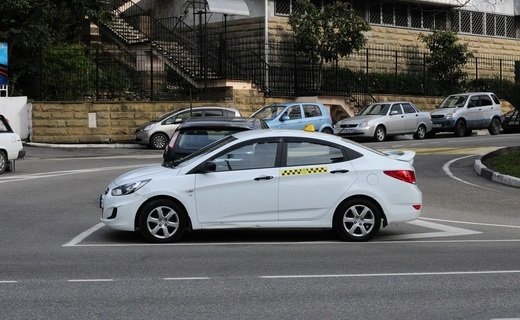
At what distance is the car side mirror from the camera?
34.2 ft

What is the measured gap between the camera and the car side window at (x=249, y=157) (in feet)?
34.6

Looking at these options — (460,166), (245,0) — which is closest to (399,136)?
(245,0)

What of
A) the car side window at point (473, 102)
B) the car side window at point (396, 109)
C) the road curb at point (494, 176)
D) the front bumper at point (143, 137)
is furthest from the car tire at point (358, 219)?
the car side window at point (473, 102)

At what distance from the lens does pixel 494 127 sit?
35.1 metres

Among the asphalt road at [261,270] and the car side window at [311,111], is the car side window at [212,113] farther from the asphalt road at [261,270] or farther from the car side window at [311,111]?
the asphalt road at [261,270]

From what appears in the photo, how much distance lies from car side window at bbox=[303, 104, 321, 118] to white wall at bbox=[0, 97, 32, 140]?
33.1 feet

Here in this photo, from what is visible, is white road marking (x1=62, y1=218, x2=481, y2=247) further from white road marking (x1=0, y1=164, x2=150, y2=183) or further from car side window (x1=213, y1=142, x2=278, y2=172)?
white road marking (x1=0, y1=164, x2=150, y2=183)

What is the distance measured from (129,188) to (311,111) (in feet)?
58.4

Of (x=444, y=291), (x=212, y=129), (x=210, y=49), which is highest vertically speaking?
(x=210, y=49)

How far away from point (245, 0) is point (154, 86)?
5.91 meters

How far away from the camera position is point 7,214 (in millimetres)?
13180

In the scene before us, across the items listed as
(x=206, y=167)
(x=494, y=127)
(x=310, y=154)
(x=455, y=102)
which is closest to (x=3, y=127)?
(x=206, y=167)

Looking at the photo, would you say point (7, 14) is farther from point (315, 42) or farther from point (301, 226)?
point (301, 226)

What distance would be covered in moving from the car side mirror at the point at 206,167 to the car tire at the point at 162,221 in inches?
21.8
